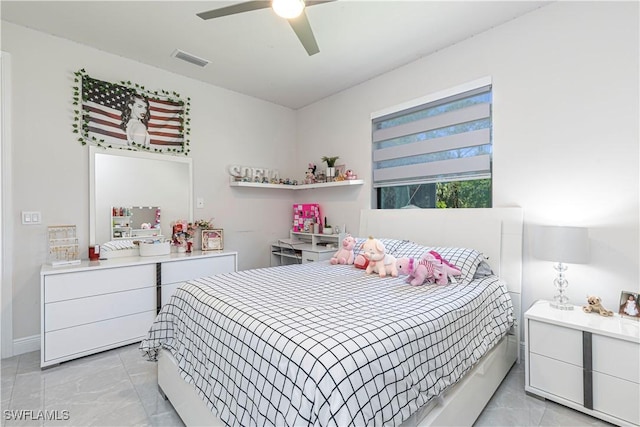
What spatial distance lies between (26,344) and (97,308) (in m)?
0.76

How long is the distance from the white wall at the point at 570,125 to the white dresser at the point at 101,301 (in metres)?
3.18

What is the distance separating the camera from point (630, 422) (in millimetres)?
1608

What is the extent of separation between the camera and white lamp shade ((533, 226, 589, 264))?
191 centimetres

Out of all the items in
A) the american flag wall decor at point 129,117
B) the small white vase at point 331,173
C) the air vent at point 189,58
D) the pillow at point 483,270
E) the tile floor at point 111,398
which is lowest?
the tile floor at point 111,398

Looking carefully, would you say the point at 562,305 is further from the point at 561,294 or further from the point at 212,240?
the point at 212,240

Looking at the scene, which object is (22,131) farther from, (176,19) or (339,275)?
(339,275)

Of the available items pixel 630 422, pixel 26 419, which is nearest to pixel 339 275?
pixel 630 422

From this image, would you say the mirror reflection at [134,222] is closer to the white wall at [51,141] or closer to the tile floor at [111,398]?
the white wall at [51,141]

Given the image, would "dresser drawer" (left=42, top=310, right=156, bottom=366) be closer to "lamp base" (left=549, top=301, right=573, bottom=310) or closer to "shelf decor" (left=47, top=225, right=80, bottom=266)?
"shelf decor" (left=47, top=225, right=80, bottom=266)

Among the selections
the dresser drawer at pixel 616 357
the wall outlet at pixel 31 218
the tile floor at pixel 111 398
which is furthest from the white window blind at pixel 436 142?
the wall outlet at pixel 31 218

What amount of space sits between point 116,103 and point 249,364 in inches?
123

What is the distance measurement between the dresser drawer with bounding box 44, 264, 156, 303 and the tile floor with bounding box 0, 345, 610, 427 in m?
0.56

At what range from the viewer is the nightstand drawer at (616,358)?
1.59m

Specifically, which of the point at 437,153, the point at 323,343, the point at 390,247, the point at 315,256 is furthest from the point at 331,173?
the point at 323,343
